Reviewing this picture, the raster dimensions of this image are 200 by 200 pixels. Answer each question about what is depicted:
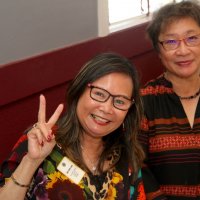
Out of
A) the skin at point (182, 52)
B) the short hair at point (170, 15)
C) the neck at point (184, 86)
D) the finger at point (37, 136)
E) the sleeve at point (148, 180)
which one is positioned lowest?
the sleeve at point (148, 180)

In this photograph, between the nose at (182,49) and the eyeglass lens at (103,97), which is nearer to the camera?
the eyeglass lens at (103,97)

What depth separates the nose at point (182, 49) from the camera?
2.04m

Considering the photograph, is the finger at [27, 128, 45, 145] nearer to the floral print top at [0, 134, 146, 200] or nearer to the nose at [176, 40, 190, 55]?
the floral print top at [0, 134, 146, 200]

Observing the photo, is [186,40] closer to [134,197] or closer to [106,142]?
[106,142]

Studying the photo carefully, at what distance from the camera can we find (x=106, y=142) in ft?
5.90

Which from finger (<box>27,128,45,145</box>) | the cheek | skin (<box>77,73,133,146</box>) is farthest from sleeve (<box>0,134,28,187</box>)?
the cheek

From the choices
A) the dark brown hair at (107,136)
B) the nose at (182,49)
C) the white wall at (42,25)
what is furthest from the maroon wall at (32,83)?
the nose at (182,49)

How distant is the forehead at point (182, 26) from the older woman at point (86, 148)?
1.67 feet

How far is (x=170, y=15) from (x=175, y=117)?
0.54 meters

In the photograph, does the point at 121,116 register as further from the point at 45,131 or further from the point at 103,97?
the point at 45,131

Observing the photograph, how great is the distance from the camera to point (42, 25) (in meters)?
2.01

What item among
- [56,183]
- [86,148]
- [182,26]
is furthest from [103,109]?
[182,26]

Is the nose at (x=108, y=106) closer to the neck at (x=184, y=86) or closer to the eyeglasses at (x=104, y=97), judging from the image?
the eyeglasses at (x=104, y=97)

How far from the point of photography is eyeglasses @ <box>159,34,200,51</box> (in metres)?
2.07
